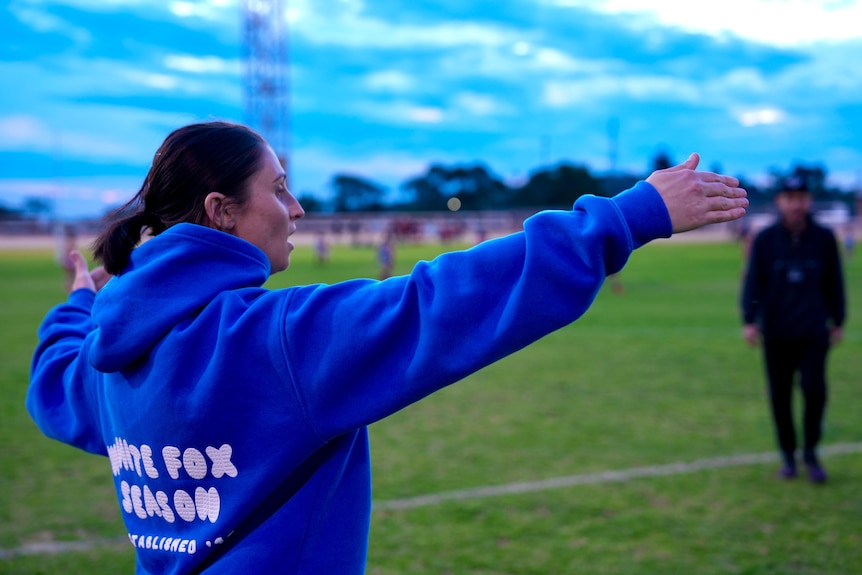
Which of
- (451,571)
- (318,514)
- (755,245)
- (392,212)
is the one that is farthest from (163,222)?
(392,212)

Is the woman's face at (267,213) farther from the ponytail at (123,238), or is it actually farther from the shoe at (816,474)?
the shoe at (816,474)

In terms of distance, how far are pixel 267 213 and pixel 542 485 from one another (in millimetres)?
4387

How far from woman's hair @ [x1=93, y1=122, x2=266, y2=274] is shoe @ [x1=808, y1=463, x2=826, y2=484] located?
540cm

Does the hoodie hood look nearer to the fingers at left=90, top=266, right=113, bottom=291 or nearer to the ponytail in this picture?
the ponytail

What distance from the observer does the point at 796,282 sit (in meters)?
5.96

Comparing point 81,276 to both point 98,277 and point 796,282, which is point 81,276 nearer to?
point 98,277

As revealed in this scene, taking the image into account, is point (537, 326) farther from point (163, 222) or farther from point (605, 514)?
point (605, 514)

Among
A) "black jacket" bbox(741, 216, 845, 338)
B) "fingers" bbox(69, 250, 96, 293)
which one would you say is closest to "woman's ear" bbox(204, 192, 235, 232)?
"fingers" bbox(69, 250, 96, 293)

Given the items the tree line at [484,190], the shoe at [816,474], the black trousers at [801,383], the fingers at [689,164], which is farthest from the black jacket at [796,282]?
the tree line at [484,190]

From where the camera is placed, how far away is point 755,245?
6.18 m

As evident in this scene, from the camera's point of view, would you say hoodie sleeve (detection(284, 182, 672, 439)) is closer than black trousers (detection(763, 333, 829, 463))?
Yes

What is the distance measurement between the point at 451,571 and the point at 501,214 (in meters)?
58.5

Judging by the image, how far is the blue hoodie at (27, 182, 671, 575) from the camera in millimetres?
1265

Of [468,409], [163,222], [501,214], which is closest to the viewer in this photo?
[163,222]
